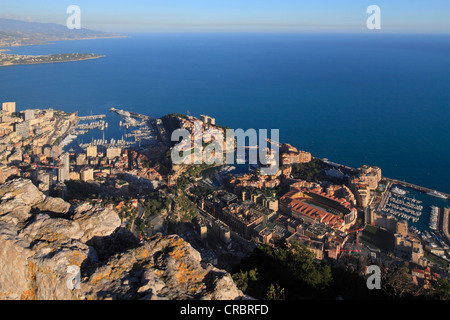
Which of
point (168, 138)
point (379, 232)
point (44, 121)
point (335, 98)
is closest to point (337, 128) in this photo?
point (335, 98)

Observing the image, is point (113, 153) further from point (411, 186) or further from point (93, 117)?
point (411, 186)

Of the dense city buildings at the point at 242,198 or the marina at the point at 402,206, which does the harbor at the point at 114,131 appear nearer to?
the dense city buildings at the point at 242,198

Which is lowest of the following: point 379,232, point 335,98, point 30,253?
point 379,232

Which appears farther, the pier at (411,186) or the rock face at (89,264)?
the pier at (411,186)

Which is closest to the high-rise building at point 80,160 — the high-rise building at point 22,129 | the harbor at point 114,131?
the harbor at point 114,131

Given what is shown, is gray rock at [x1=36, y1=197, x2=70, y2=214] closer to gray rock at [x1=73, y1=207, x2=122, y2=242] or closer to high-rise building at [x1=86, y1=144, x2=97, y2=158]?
gray rock at [x1=73, y1=207, x2=122, y2=242]
